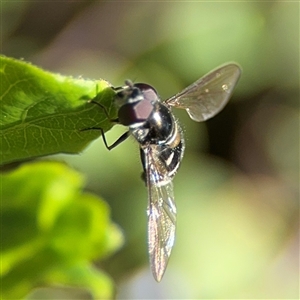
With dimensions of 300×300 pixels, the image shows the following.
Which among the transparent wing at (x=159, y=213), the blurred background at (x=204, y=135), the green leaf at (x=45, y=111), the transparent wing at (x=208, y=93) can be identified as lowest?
the blurred background at (x=204, y=135)

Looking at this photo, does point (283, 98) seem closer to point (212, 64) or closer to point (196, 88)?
point (212, 64)

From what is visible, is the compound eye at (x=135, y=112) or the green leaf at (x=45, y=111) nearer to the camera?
the green leaf at (x=45, y=111)

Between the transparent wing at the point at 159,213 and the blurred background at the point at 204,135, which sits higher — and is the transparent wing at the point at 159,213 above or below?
above

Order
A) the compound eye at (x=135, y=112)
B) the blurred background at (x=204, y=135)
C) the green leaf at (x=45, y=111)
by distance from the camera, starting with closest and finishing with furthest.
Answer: the green leaf at (x=45, y=111)
the compound eye at (x=135, y=112)
the blurred background at (x=204, y=135)

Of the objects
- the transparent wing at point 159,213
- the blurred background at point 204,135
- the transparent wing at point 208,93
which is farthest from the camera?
the blurred background at point 204,135

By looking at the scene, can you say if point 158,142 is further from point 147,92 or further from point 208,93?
point 208,93

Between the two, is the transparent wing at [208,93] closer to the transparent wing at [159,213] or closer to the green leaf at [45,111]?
the transparent wing at [159,213]

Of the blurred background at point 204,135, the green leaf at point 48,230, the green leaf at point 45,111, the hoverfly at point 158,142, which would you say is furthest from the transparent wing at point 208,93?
the blurred background at point 204,135
